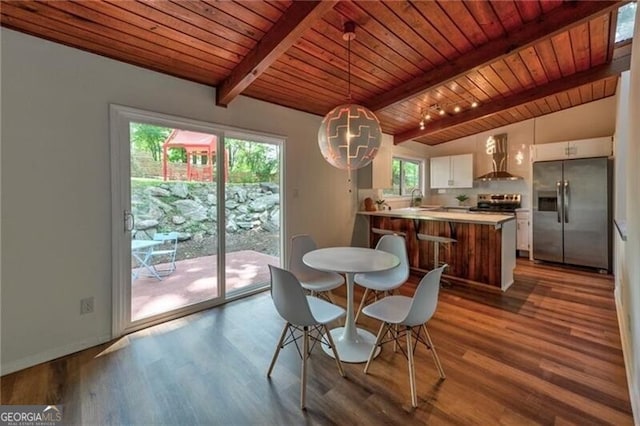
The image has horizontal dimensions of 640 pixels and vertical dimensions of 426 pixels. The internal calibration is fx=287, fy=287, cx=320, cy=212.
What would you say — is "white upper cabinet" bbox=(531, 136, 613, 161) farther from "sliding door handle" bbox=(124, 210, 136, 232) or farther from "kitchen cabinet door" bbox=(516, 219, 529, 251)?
"sliding door handle" bbox=(124, 210, 136, 232)

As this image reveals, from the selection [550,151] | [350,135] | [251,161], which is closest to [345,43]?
[350,135]

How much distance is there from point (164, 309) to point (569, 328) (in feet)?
13.0

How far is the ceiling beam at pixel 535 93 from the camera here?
3533 mm

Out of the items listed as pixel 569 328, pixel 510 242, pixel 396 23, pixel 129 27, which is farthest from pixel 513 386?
pixel 129 27

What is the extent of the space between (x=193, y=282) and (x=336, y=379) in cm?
206

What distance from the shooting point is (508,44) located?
9.05 feet

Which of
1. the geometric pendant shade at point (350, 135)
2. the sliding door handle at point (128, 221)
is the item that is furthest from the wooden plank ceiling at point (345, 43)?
the sliding door handle at point (128, 221)

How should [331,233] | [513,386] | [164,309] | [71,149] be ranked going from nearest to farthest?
[513,386]
[71,149]
[164,309]
[331,233]

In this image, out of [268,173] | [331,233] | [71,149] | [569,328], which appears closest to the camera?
[71,149]

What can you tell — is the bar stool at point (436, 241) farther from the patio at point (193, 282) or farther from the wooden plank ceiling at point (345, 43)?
the patio at point (193, 282)

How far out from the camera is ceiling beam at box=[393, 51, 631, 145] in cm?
353

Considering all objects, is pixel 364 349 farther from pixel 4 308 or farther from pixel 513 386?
pixel 4 308

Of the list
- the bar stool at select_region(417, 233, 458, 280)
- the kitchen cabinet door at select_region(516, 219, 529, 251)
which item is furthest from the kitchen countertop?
the kitchen cabinet door at select_region(516, 219, 529, 251)

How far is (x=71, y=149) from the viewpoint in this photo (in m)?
2.29
